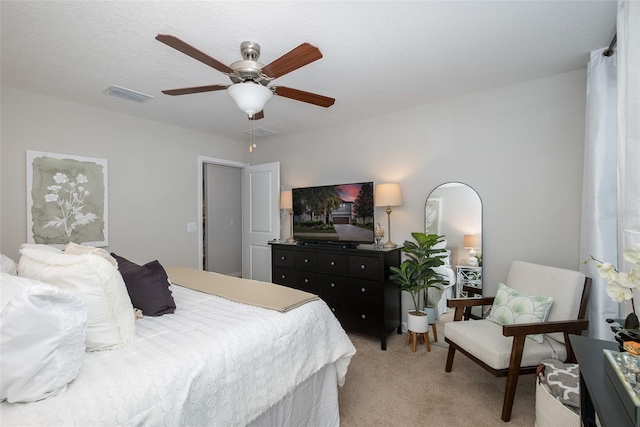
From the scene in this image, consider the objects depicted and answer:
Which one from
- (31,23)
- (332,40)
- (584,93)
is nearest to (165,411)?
(332,40)

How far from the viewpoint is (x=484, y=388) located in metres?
2.33

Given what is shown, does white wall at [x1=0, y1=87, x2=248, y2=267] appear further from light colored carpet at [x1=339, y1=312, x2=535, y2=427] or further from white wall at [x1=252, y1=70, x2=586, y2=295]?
light colored carpet at [x1=339, y1=312, x2=535, y2=427]

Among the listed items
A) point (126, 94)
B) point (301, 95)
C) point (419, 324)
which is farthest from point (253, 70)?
point (419, 324)

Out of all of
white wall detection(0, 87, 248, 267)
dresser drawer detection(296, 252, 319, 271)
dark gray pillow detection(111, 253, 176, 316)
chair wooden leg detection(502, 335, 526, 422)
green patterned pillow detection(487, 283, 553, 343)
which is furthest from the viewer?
dresser drawer detection(296, 252, 319, 271)

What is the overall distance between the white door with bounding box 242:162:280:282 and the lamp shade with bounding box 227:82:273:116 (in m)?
2.42

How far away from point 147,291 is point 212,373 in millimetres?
761

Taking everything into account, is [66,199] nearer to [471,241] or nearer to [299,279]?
[299,279]

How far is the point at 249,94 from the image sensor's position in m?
1.82

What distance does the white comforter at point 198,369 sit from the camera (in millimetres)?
971

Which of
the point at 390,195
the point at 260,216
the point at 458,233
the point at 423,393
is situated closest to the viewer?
the point at 423,393

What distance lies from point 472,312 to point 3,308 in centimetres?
335

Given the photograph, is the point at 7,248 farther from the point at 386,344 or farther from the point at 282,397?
the point at 386,344

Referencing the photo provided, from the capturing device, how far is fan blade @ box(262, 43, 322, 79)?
1537 millimetres

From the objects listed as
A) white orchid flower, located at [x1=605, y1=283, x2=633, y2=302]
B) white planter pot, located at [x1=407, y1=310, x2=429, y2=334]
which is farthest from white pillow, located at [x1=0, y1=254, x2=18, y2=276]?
white planter pot, located at [x1=407, y1=310, x2=429, y2=334]
